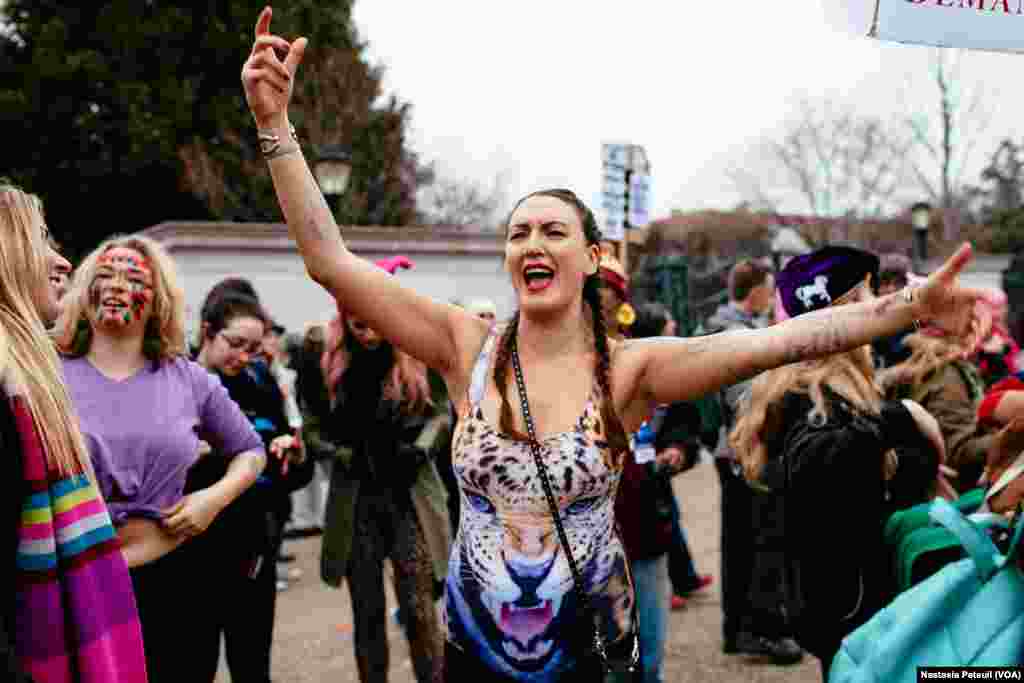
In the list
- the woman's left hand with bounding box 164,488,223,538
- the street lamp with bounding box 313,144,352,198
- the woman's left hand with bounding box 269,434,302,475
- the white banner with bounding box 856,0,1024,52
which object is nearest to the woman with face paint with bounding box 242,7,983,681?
the white banner with bounding box 856,0,1024,52

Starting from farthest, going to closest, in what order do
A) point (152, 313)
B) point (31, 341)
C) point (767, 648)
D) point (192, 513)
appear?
point (767, 648), point (152, 313), point (192, 513), point (31, 341)

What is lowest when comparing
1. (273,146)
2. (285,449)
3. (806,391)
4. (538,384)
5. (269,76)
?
(285,449)

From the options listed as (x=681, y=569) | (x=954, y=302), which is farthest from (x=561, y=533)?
(x=681, y=569)

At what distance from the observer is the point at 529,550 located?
7.79 ft

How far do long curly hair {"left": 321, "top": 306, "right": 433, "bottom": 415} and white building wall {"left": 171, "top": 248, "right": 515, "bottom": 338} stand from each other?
6680mm

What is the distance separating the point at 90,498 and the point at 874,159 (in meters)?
32.1

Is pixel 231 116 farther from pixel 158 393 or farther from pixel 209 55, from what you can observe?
pixel 158 393

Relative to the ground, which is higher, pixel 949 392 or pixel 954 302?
pixel 954 302

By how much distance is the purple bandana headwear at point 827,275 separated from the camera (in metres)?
3.18

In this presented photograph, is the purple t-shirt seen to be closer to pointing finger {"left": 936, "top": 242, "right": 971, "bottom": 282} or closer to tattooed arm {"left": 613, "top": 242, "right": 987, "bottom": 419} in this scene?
tattooed arm {"left": 613, "top": 242, "right": 987, "bottom": 419}

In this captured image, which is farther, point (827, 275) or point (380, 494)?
point (380, 494)

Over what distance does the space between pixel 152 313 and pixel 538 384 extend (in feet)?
5.69

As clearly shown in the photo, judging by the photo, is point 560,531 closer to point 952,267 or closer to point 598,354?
point 598,354

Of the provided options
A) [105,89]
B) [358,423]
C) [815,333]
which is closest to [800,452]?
[815,333]
